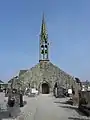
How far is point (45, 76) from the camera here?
66.9 m

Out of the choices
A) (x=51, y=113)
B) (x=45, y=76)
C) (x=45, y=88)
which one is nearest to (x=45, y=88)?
(x=45, y=88)

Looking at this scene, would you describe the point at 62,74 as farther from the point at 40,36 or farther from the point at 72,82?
the point at 40,36

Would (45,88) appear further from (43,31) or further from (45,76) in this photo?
(43,31)

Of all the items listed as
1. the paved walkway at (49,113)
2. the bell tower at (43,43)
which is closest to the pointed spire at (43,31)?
the bell tower at (43,43)

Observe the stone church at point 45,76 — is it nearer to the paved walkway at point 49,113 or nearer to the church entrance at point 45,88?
the church entrance at point 45,88

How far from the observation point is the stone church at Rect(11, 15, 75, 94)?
65.6m

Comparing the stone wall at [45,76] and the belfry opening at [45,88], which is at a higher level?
the stone wall at [45,76]

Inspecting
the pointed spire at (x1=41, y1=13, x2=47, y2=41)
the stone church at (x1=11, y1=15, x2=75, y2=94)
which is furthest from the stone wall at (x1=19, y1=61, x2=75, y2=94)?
the pointed spire at (x1=41, y1=13, x2=47, y2=41)

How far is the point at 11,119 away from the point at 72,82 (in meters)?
51.1

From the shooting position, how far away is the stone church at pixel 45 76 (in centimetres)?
6556

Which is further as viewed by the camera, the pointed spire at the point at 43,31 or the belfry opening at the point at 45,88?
the pointed spire at the point at 43,31

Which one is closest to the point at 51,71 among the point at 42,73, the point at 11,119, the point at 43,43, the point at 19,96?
the point at 42,73

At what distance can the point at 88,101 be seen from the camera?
21469 mm

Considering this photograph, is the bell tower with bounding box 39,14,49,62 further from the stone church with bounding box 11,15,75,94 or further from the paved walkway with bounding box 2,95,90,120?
the paved walkway with bounding box 2,95,90,120
